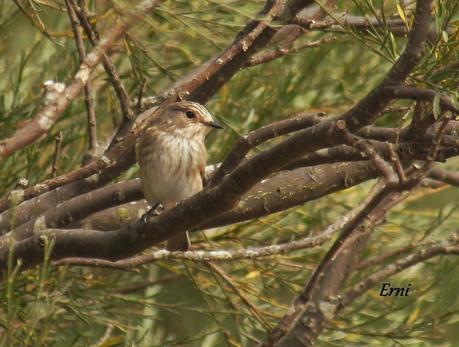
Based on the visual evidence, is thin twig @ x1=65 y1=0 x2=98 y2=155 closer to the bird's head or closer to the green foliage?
the green foliage

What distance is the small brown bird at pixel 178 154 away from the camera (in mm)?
4664

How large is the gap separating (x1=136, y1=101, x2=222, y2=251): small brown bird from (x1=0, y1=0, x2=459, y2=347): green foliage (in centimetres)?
16

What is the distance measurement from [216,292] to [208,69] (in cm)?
156

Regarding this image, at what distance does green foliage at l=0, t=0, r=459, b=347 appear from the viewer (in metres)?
4.00

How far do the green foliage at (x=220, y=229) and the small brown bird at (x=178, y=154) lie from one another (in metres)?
0.16

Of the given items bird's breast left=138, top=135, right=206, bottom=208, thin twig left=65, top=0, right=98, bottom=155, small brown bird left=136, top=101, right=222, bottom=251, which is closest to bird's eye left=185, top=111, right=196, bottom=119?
small brown bird left=136, top=101, right=222, bottom=251

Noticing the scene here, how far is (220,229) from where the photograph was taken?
4703 millimetres

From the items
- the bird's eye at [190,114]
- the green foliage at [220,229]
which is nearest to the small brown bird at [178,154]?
the bird's eye at [190,114]

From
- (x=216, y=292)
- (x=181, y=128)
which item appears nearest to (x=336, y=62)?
(x=181, y=128)

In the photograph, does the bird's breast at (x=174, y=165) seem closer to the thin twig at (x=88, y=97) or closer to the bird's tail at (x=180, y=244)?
the bird's tail at (x=180, y=244)

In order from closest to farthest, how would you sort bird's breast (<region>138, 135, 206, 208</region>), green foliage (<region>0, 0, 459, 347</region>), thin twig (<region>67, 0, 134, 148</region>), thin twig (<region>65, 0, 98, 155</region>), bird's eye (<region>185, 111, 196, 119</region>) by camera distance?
thin twig (<region>67, 0, 134, 148</region>) < thin twig (<region>65, 0, 98, 155</region>) < green foliage (<region>0, 0, 459, 347</region>) < bird's breast (<region>138, 135, 206, 208</region>) < bird's eye (<region>185, 111, 196, 119</region>)

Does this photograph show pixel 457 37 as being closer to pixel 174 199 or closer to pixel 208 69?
pixel 208 69

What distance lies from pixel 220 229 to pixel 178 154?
1.21ft

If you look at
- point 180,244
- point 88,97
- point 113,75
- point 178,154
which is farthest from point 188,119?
point 113,75
